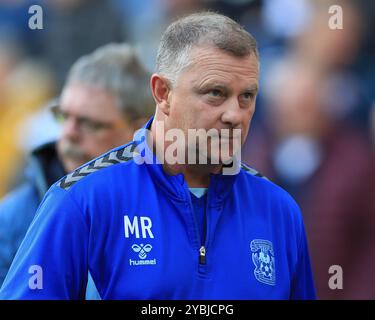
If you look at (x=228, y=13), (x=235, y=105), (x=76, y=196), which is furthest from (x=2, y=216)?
(x=228, y=13)

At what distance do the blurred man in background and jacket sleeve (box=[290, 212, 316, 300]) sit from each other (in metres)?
1.69

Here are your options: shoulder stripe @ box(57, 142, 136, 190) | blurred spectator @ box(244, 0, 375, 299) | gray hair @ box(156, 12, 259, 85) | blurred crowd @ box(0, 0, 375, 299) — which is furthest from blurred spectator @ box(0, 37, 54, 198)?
gray hair @ box(156, 12, 259, 85)

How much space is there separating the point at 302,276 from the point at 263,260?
0.29 meters

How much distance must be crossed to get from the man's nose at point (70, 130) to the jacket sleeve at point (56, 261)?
1.82 metres

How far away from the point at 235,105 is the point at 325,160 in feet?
9.04

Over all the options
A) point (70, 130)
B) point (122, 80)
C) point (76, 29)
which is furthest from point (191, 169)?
point (76, 29)

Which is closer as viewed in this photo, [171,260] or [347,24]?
[171,260]

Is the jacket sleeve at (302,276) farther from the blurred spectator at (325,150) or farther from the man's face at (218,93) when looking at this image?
the blurred spectator at (325,150)

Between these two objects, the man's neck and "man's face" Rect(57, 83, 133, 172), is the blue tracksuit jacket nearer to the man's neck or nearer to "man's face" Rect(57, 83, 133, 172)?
the man's neck

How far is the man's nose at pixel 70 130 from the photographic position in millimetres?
4609

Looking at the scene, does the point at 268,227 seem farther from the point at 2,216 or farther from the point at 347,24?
the point at 347,24

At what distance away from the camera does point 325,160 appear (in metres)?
5.53

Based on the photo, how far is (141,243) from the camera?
283cm

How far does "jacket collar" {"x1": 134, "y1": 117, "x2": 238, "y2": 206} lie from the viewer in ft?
9.56
